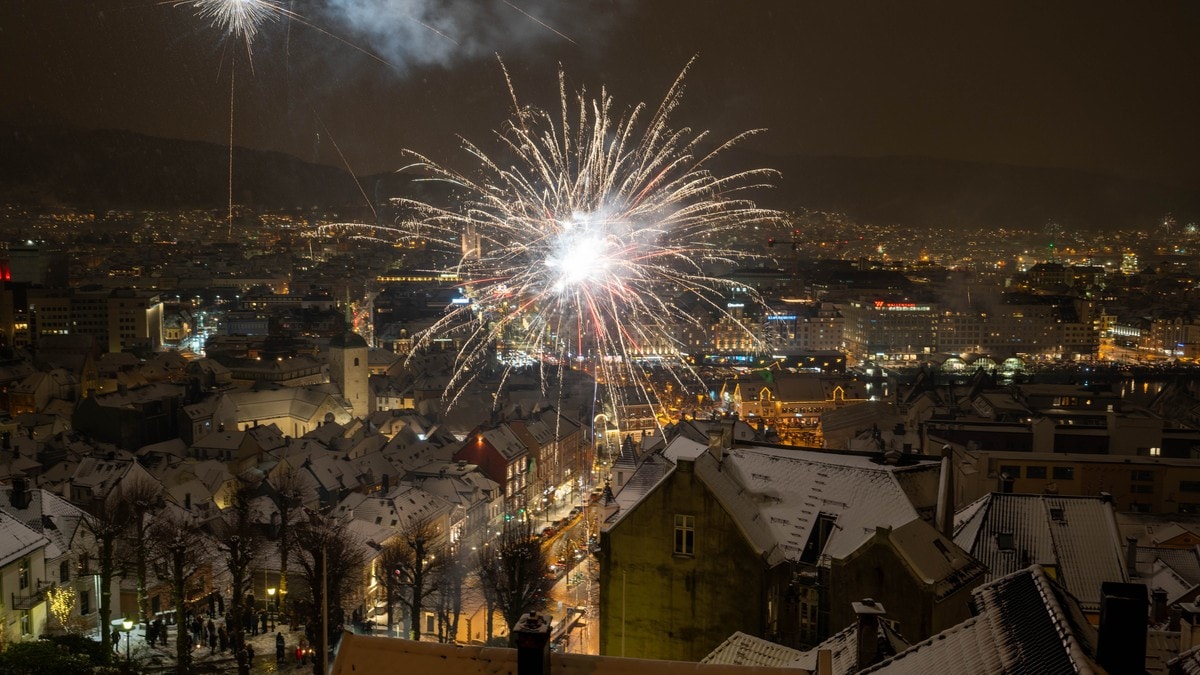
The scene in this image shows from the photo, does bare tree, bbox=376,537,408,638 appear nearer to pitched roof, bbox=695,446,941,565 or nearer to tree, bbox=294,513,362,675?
tree, bbox=294,513,362,675

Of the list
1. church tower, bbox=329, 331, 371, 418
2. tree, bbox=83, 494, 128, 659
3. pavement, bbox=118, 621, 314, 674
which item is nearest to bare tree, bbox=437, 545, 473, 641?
pavement, bbox=118, 621, 314, 674

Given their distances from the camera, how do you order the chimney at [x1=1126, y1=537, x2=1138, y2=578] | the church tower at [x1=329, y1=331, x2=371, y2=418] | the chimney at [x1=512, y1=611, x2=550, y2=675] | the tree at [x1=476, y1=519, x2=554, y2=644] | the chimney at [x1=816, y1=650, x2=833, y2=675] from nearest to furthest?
the chimney at [x1=512, y1=611, x2=550, y2=675], the chimney at [x1=816, y1=650, x2=833, y2=675], the chimney at [x1=1126, y1=537, x2=1138, y2=578], the tree at [x1=476, y1=519, x2=554, y2=644], the church tower at [x1=329, y1=331, x2=371, y2=418]

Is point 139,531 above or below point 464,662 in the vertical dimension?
below

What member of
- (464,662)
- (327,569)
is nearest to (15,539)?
(327,569)

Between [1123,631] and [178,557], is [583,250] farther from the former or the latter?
[1123,631]

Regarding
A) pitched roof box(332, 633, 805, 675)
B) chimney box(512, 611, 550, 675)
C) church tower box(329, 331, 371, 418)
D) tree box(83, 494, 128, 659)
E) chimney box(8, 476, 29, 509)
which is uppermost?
church tower box(329, 331, 371, 418)

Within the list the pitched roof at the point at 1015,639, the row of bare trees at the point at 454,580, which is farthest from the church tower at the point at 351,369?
the pitched roof at the point at 1015,639
